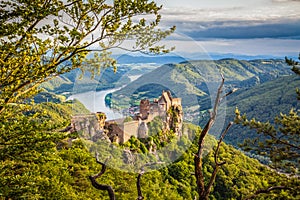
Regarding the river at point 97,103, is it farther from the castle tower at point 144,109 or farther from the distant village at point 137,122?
the castle tower at point 144,109

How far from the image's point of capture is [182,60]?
32.7 ft

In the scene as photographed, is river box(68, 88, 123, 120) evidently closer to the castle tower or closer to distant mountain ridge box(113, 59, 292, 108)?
distant mountain ridge box(113, 59, 292, 108)

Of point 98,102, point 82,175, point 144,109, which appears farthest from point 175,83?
point 82,175

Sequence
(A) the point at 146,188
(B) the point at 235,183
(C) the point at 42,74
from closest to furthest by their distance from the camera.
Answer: (C) the point at 42,74
(A) the point at 146,188
(B) the point at 235,183

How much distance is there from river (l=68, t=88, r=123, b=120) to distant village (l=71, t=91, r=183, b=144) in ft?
0.46

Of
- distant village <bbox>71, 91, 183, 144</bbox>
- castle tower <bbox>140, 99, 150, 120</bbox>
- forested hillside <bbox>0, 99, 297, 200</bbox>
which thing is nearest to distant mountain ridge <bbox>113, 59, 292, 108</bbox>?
castle tower <bbox>140, 99, 150, 120</bbox>

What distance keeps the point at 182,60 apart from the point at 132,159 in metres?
3.07

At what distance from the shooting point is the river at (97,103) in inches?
411

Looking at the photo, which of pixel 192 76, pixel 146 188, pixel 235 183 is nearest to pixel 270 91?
pixel 235 183

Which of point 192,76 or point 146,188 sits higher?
point 192,76

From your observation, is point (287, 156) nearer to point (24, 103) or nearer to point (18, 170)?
point (24, 103)

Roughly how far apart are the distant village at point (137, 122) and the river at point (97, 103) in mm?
140

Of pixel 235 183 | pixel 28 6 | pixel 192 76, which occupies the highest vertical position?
pixel 28 6

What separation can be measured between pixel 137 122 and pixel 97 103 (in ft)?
4.13
